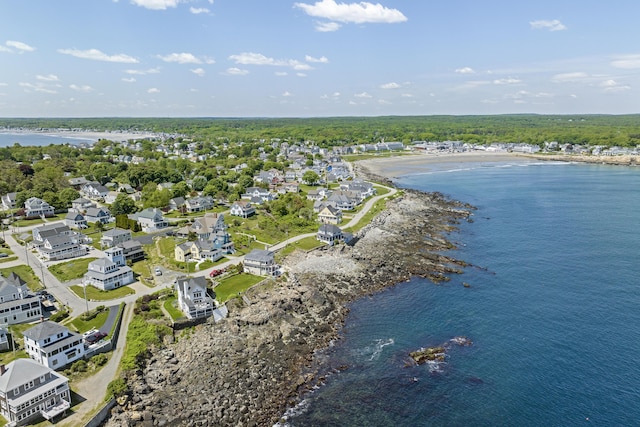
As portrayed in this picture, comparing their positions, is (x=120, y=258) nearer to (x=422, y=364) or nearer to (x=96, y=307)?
(x=96, y=307)

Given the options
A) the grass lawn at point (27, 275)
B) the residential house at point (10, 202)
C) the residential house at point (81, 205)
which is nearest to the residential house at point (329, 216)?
the residential house at point (81, 205)

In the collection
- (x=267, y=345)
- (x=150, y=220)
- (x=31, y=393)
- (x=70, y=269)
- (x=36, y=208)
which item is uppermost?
(x=36, y=208)

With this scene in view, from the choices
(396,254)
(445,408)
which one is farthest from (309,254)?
(445,408)

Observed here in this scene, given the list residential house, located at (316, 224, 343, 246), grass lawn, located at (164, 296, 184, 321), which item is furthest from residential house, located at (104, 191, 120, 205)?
grass lawn, located at (164, 296, 184, 321)

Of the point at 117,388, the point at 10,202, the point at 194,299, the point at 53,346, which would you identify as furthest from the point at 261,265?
the point at 10,202

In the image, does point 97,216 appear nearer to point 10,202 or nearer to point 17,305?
point 10,202

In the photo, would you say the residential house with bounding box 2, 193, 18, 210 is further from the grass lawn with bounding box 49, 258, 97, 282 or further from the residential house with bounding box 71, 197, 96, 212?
the grass lawn with bounding box 49, 258, 97, 282
